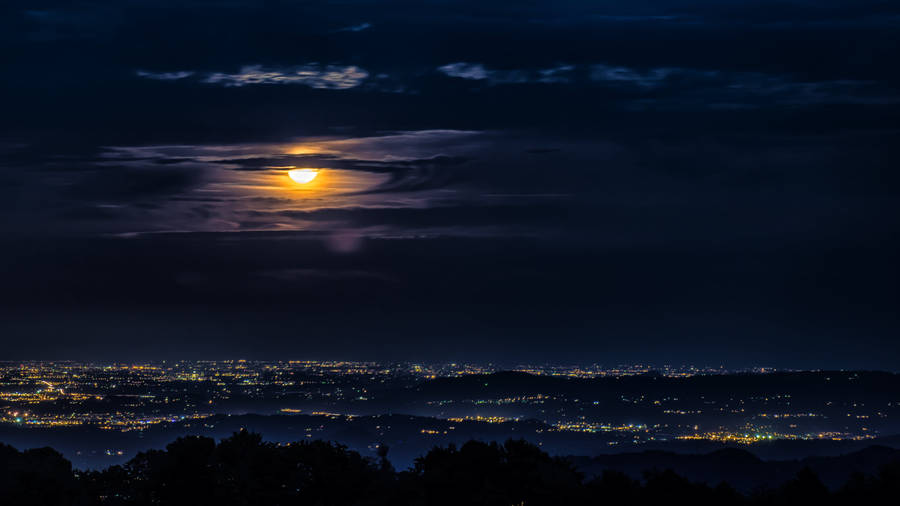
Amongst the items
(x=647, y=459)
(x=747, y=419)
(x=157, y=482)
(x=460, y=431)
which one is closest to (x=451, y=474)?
(x=157, y=482)

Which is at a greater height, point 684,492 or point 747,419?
point 684,492

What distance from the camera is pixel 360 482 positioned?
4219 cm

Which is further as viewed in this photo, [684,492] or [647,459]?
[647,459]

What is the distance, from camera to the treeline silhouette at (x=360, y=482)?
39219mm

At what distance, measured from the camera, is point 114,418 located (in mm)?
175125

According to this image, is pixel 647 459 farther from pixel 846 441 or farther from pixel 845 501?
pixel 845 501

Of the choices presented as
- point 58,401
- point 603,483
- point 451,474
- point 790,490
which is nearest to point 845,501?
point 790,490

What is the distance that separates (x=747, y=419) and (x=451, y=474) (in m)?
163

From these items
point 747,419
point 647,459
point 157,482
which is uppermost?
point 157,482

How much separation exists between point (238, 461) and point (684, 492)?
18069 mm

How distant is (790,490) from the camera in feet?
131

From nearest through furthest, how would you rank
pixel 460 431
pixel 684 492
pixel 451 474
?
1. pixel 684 492
2. pixel 451 474
3. pixel 460 431

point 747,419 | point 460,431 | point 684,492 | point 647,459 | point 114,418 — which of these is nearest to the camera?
point 684,492

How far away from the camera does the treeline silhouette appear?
3922cm
